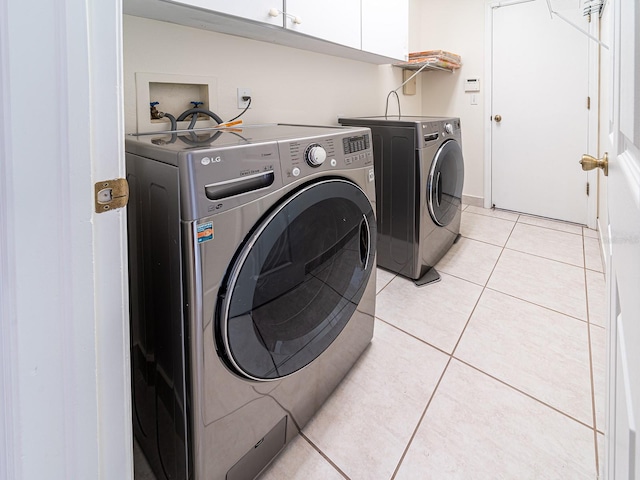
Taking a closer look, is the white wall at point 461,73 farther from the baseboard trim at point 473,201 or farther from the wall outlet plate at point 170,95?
the wall outlet plate at point 170,95

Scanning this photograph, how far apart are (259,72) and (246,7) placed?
1.81 feet

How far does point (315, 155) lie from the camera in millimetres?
910

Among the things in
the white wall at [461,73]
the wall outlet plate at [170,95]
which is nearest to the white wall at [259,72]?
the wall outlet plate at [170,95]

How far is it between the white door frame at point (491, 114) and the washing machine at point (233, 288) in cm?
253

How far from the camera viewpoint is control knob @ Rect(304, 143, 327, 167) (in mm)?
899

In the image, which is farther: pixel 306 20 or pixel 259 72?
pixel 259 72

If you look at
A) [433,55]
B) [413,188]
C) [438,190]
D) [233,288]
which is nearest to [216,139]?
[233,288]

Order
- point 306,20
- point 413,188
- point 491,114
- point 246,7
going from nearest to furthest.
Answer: point 246,7
point 306,20
point 413,188
point 491,114

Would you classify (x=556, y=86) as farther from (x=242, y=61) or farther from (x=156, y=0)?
(x=156, y=0)

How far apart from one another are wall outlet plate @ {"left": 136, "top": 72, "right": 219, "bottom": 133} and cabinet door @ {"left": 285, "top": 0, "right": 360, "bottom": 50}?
0.43 meters

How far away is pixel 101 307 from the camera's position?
55 centimetres

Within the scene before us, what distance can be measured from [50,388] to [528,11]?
145 inches

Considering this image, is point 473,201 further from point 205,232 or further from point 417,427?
point 205,232

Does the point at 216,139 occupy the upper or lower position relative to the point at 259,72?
lower
